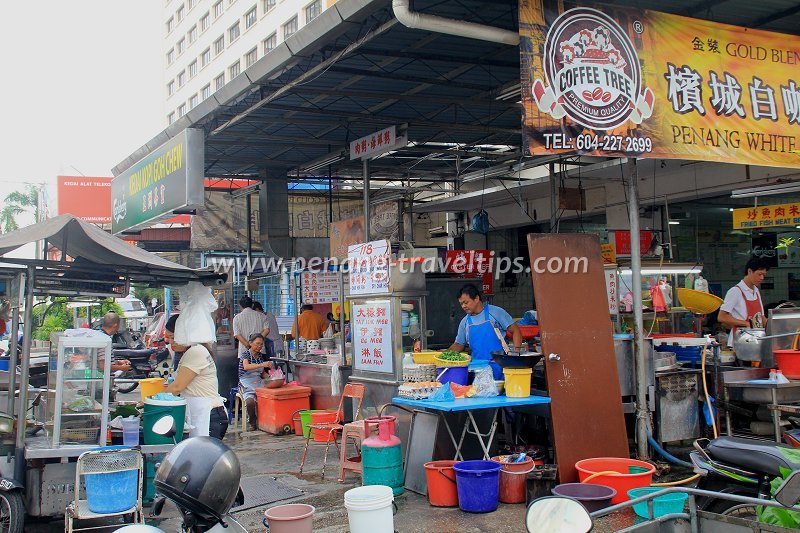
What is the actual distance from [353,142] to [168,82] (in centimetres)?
5376

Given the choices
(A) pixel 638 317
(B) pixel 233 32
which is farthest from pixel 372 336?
(B) pixel 233 32

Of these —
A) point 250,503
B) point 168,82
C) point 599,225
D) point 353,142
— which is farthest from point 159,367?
point 168,82

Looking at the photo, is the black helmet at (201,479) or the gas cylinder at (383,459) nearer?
the black helmet at (201,479)

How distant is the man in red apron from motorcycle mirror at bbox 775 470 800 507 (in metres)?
5.35

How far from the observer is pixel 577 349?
6.94 metres

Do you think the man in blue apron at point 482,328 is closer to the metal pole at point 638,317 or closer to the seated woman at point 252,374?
the metal pole at point 638,317

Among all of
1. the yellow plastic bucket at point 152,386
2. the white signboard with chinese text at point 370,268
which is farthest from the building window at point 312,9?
the yellow plastic bucket at point 152,386

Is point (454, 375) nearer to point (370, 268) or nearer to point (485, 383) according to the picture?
point (485, 383)

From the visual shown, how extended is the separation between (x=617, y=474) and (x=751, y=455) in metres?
1.76

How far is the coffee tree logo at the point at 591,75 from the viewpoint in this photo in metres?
6.01

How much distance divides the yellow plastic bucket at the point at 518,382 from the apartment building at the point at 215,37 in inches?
1418

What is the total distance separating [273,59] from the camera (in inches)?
311

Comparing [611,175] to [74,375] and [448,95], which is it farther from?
[74,375]

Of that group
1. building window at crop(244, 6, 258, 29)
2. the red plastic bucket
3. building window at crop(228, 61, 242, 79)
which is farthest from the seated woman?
building window at crop(228, 61, 242, 79)
